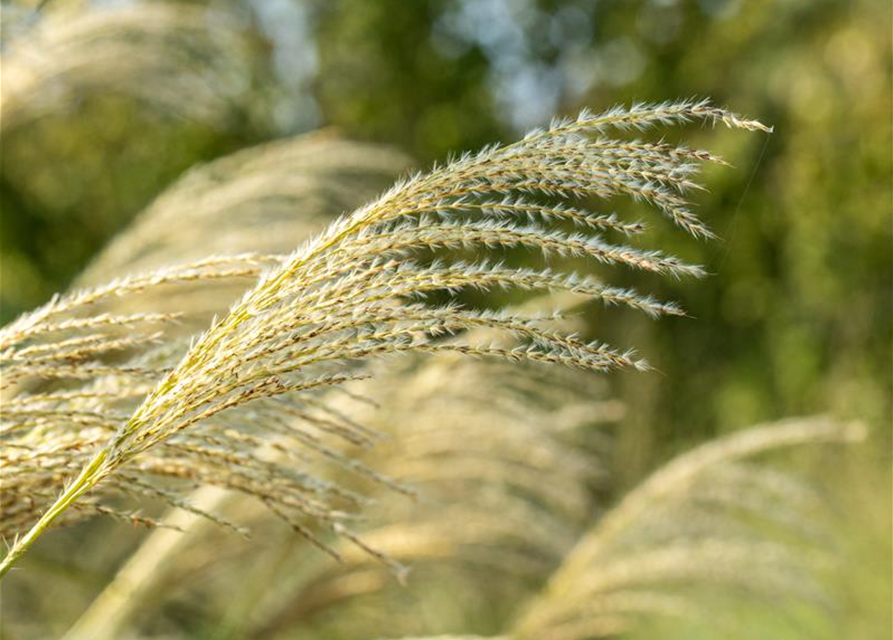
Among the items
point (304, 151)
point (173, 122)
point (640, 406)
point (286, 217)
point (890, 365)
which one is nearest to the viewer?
point (304, 151)

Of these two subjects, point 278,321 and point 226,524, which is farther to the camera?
point 226,524

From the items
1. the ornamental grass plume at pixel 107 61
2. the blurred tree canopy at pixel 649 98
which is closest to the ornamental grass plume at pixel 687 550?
the ornamental grass plume at pixel 107 61

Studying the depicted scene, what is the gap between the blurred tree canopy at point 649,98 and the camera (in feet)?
26.8

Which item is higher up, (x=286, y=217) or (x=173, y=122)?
(x=173, y=122)

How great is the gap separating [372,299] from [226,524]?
37 cm

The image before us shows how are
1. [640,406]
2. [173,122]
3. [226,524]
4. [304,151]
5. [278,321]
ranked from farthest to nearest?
[640,406] → [173,122] → [304,151] → [226,524] → [278,321]

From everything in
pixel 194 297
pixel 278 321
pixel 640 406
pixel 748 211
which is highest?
pixel 748 211

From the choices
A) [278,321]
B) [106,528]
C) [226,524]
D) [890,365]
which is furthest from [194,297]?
[890,365]

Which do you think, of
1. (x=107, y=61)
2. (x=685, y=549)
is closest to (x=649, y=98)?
(x=107, y=61)

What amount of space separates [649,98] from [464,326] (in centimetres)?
680

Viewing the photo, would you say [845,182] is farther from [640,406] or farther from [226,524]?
[226,524]

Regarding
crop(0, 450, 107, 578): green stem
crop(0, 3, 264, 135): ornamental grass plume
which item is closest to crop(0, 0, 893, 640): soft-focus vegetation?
crop(0, 3, 264, 135): ornamental grass plume

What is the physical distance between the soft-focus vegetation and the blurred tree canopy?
21mm

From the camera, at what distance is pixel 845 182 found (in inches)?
341
